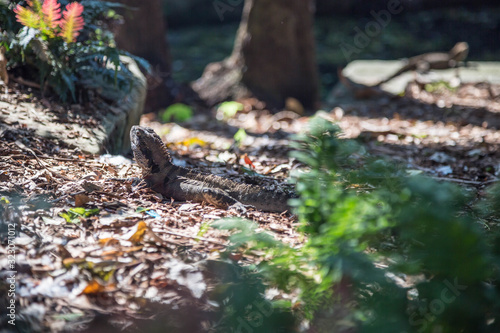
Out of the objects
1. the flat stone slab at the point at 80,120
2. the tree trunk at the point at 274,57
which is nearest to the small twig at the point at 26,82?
the flat stone slab at the point at 80,120

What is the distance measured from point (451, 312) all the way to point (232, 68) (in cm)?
865

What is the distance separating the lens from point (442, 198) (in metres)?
2.11

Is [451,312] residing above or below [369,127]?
above

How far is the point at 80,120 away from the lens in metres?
5.16

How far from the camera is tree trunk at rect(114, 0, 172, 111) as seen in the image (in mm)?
8922

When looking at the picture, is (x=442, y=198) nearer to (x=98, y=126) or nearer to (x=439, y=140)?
(x=98, y=126)

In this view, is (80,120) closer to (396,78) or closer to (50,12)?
(50,12)

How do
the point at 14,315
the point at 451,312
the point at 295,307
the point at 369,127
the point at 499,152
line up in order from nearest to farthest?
the point at 451,312 → the point at 14,315 → the point at 295,307 → the point at 499,152 → the point at 369,127

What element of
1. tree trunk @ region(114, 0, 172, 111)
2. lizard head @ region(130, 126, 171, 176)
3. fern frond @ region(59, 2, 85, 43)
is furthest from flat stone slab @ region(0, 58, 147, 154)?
tree trunk @ region(114, 0, 172, 111)

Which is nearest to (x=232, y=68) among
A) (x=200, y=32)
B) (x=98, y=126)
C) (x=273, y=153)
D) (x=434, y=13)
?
(x=273, y=153)

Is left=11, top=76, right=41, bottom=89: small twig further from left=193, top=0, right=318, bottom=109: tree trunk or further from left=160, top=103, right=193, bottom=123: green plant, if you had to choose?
left=193, top=0, right=318, bottom=109: tree trunk

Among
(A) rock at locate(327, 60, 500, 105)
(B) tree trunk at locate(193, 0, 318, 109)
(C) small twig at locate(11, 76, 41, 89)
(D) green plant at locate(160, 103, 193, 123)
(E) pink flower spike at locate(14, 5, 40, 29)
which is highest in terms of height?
(E) pink flower spike at locate(14, 5, 40, 29)

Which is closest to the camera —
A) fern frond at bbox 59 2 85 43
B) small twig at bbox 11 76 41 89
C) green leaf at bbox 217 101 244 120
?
fern frond at bbox 59 2 85 43

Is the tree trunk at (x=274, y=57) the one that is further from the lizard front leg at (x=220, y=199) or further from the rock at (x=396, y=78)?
the lizard front leg at (x=220, y=199)
